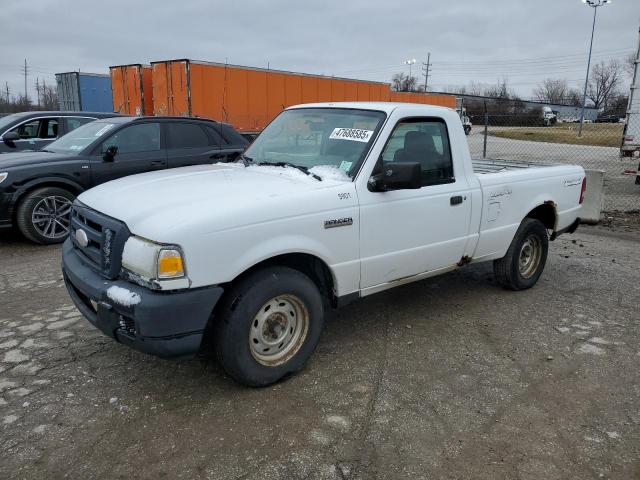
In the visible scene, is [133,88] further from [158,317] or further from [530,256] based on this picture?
[158,317]

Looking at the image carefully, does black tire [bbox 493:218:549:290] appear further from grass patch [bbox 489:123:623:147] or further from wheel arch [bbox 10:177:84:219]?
grass patch [bbox 489:123:623:147]

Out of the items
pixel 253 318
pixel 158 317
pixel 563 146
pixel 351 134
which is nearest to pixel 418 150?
pixel 351 134

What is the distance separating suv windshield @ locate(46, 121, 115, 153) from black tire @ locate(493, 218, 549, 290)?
5783 mm

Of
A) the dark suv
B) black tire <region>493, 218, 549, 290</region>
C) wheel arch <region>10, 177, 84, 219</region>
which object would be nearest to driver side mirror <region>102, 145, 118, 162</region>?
the dark suv

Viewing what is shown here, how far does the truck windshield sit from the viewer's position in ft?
12.6

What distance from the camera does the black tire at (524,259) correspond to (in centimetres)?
520

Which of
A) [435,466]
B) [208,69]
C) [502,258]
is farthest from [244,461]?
[208,69]

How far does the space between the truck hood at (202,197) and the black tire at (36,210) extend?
12.1 feet

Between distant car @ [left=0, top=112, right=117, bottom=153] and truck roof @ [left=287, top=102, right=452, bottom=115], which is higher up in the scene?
truck roof @ [left=287, top=102, right=452, bottom=115]

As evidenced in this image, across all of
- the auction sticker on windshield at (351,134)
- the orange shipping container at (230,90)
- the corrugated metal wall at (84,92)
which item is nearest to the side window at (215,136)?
the auction sticker on windshield at (351,134)

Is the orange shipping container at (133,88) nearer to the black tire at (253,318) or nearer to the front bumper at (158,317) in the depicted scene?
the front bumper at (158,317)

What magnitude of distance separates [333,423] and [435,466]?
64 cm

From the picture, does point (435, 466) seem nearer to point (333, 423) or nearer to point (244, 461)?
point (333, 423)

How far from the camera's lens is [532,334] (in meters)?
4.41
